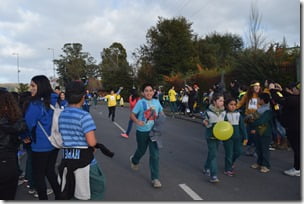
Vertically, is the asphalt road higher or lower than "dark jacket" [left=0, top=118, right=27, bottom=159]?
lower

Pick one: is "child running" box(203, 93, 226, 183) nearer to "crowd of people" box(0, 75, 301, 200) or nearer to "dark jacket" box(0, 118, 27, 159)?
"crowd of people" box(0, 75, 301, 200)

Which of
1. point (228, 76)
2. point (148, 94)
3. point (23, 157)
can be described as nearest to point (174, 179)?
point (148, 94)

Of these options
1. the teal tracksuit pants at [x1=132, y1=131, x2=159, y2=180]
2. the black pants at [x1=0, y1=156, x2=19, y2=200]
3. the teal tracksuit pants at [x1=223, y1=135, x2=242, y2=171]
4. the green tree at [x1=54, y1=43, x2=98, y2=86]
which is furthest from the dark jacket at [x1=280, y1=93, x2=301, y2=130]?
the green tree at [x1=54, y1=43, x2=98, y2=86]

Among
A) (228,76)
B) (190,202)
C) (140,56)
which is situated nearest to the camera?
(190,202)

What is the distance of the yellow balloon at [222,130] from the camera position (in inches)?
236

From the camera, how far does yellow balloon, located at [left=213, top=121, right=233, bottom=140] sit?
599 centimetres

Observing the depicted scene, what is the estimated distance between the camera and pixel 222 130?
598 centimetres

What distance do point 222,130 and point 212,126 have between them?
0.26m

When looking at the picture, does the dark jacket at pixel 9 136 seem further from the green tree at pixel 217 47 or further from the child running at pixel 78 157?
the green tree at pixel 217 47

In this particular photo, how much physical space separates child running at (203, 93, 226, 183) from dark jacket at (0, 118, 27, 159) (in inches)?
130

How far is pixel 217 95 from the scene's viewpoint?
6.27 m

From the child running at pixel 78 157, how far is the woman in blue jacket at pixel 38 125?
2.62ft

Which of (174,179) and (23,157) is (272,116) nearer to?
(174,179)

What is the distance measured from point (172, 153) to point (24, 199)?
4215 millimetres
